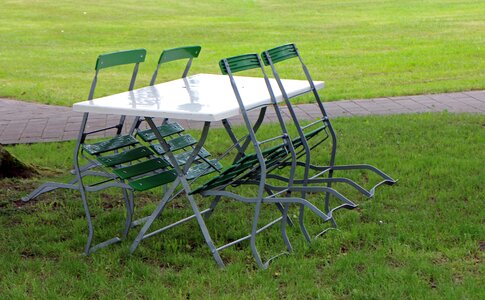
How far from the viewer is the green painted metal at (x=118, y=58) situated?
16.3ft

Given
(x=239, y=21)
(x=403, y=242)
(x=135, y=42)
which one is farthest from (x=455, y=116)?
(x=239, y=21)

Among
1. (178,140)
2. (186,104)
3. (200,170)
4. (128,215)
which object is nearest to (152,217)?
(128,215)

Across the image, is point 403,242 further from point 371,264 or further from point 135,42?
point 135,42

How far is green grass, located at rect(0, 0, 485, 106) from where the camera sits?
38.7 ft

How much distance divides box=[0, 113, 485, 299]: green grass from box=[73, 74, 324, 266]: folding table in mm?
223

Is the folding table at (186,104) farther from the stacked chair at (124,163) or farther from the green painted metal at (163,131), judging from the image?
the green painted metal at (163,131)

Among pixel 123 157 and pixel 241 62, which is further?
pixel 123 157

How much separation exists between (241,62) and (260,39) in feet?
42.0

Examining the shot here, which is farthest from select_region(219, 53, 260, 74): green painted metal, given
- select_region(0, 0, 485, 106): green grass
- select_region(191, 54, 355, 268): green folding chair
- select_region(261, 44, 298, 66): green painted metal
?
select_region(0, 0, 485, 106): green grass

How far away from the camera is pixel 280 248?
493 cm

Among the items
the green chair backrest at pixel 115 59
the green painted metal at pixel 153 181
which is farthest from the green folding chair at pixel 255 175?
the green chair backrest at pixel 115 59

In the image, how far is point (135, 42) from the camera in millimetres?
17688

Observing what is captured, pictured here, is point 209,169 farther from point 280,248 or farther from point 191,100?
point 280,248

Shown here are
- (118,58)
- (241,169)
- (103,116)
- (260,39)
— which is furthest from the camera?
(260,39)
